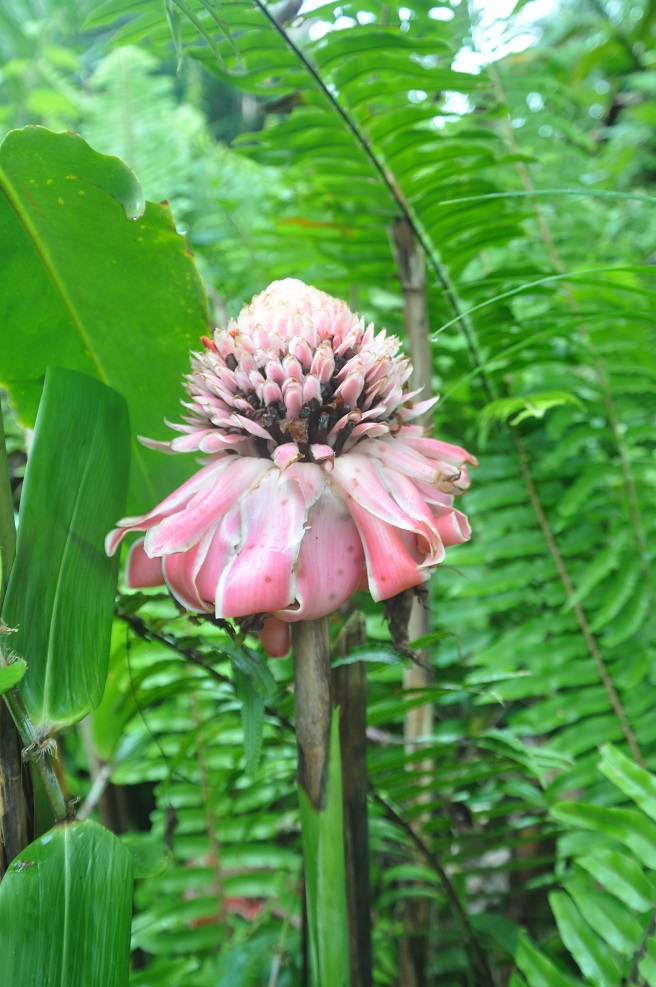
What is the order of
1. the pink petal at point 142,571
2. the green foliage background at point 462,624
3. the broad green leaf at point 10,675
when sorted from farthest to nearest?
the green foliage background at point 462,624
the pink petal at point 142,571
the broad green leaf at point 10,675

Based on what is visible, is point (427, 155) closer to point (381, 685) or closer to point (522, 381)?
point (522, 381)

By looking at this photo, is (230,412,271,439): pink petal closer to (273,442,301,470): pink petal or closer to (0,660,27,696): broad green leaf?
(273,442,301,470): pink petal

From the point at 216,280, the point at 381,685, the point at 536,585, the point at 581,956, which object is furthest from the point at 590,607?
the point at 216,280

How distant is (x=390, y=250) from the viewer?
0.97m

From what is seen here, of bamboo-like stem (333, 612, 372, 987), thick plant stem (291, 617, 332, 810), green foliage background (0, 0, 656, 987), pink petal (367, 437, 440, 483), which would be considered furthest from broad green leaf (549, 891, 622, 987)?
pink petal (367, 437, 440, 483)

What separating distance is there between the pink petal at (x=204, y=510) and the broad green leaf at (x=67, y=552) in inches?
2.3

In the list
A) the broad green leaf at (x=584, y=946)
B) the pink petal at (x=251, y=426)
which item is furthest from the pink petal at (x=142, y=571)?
the broad green leaf at (x=584, y=946)

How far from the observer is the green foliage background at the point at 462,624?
0.65 meters

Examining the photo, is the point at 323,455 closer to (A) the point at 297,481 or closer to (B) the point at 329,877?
(A) the point at 297,481

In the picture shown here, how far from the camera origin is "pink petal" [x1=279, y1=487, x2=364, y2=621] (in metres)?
0.42

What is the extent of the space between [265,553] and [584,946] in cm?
43

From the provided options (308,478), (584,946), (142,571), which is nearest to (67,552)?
(142,571)

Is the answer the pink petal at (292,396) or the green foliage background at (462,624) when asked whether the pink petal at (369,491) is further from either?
the green foliage background at (462,624)

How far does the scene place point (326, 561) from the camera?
434 millimetres
